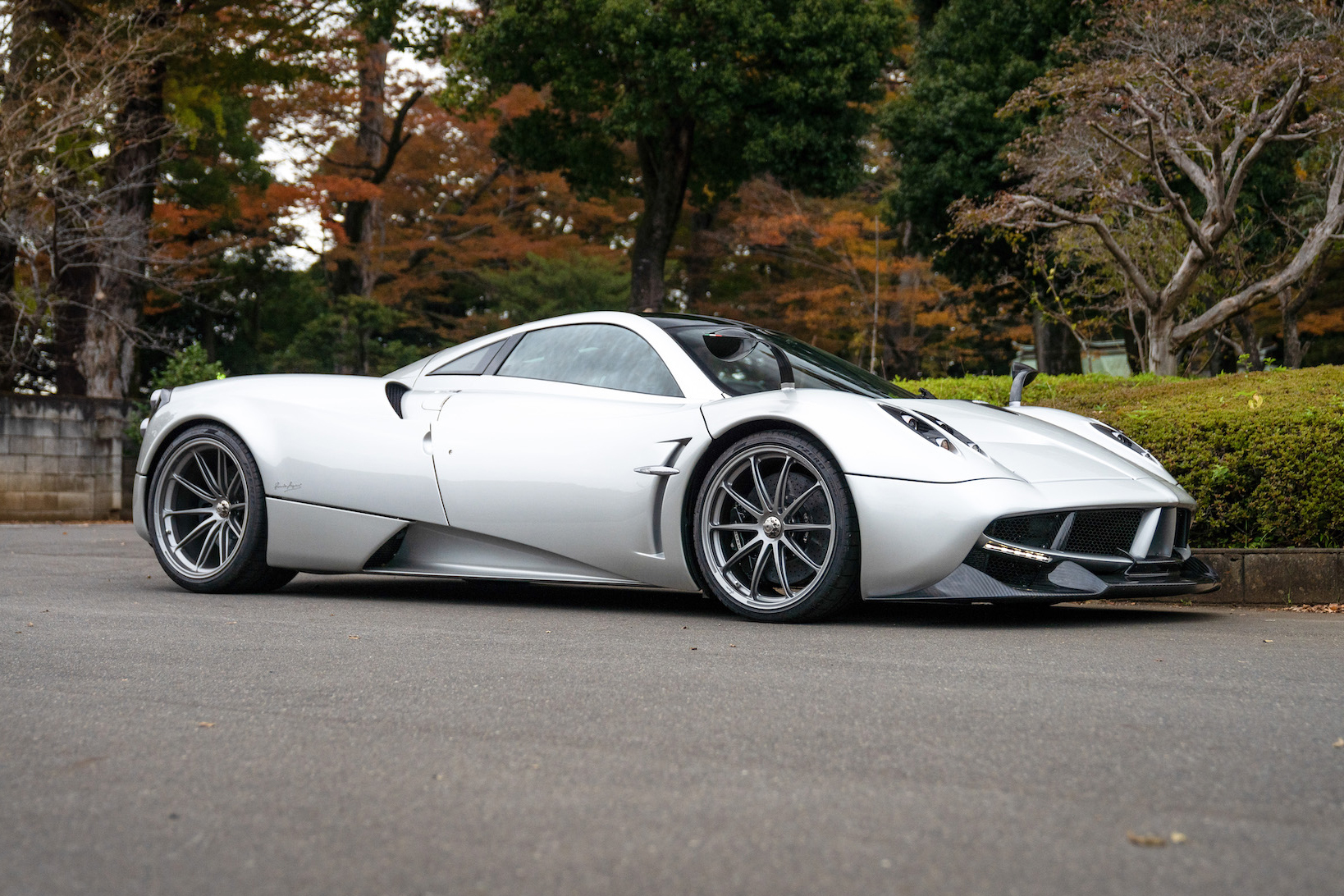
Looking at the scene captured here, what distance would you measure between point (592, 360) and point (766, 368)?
0.77 metres

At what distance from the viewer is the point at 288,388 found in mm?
6164

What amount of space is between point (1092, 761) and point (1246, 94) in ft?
41.7

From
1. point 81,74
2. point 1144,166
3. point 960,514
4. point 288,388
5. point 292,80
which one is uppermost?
point 292,80

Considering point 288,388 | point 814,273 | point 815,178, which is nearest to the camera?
point 288,388

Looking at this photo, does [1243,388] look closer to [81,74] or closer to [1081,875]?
[1081,875]

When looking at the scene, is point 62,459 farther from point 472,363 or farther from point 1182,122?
point 1182,122

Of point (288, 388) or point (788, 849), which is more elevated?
point (288, 388)

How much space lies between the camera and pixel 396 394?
5949mm

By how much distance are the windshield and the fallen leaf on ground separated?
331cm

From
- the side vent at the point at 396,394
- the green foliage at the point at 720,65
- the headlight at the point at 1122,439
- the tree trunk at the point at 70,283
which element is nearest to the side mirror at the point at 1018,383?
the headlight at the point at 1122,439

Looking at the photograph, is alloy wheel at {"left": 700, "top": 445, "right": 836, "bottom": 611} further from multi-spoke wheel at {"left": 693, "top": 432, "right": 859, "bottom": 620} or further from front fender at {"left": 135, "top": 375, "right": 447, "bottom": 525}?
front fender at {"left": 135, "top": 375, "right": 447, "bottom": 525}

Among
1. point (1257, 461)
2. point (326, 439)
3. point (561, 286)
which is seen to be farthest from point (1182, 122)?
point (561, 286)

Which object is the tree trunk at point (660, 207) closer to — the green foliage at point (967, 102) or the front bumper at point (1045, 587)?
the green foliage at point (967, 102)

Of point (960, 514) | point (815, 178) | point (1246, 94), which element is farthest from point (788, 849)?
point (815, 178)
